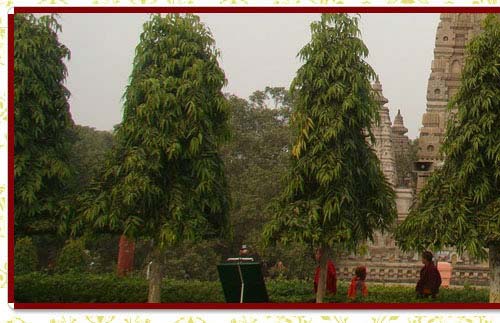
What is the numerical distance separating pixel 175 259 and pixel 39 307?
6370 millimetres

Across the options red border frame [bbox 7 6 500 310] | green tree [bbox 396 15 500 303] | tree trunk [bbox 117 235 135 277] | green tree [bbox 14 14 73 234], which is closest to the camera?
red border frame [bbox 7 6 500 310]

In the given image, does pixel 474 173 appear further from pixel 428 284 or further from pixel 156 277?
pixel 156 277

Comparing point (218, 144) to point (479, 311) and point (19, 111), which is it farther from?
point (479, 311)

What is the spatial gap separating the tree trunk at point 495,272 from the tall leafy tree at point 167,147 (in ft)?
9.74

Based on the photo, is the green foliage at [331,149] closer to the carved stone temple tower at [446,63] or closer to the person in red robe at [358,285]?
the person in red robe at [358,285]

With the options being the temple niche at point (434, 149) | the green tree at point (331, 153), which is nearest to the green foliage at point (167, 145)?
the green tree at point (331, 153)

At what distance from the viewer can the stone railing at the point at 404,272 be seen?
13617 mm

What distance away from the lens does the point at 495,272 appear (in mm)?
9227

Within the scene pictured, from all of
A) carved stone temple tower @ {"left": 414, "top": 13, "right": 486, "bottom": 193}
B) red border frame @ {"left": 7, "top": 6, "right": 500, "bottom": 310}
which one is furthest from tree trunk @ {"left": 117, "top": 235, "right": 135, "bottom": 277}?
carved stone temple tower @ {"left": 414, "top": 13, "right": 486, "bottom": 193}

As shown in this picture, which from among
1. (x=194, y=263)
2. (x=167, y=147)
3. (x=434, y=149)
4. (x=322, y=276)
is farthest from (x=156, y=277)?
(x=434, y=149)

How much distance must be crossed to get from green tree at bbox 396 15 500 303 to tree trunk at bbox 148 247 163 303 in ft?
8.99

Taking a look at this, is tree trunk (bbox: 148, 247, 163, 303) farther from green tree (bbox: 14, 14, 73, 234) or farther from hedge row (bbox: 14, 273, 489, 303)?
green tree (bbox: 14, 14, 73, 234)

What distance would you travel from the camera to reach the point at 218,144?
9930mm

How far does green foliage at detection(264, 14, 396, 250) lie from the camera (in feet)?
30.7
